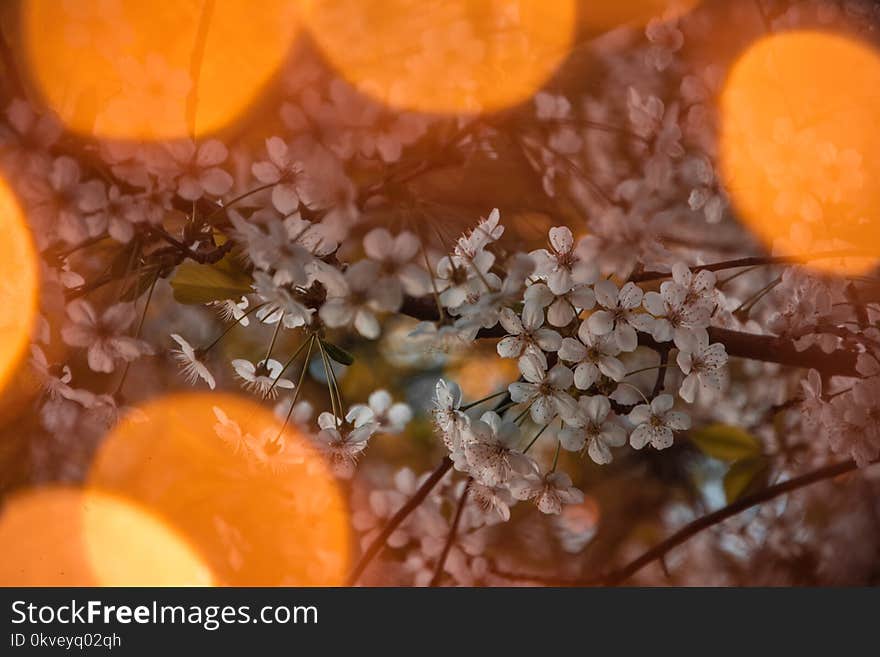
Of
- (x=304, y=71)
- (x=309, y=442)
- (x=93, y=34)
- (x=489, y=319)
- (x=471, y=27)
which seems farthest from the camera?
(x=471, y=27)

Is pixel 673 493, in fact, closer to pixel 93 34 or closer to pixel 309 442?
pixel 309 442

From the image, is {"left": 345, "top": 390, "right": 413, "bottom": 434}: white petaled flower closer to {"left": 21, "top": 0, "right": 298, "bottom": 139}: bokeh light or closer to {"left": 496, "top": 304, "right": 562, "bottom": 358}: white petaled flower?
{"left": 496, "top": 304, "right": 562, "bottom": 358}: white petaled flower

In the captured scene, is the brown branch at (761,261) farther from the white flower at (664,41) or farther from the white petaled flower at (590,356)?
the white flower at (664,41)

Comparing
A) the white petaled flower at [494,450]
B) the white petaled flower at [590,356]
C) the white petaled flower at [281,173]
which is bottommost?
the white petaled flower at [494,450]

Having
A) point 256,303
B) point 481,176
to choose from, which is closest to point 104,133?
point 256,303

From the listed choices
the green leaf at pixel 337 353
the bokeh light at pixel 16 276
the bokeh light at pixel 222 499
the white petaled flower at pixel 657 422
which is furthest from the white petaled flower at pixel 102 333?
the bokeh light at pixel 222 499

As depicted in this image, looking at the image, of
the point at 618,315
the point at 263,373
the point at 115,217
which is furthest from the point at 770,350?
the point at 115,217
